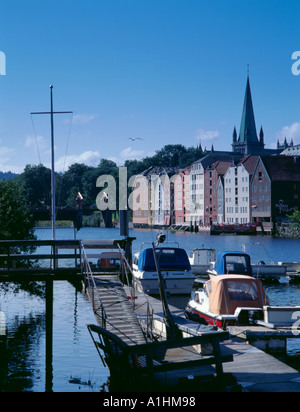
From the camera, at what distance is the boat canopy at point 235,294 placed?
2370cm

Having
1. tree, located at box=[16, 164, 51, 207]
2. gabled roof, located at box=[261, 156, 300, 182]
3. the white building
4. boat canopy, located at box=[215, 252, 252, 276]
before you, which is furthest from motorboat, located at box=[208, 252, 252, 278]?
the white building

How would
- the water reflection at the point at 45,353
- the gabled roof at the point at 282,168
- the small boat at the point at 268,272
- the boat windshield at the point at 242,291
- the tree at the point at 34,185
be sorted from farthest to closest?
1. the gabled roof at the point at 282,168
2. the tree at the point at 34,185
3. the small boat at the point at 268,272
4. the boat windshield at the point at 242,291
5. the water reflection at the point at 45,353

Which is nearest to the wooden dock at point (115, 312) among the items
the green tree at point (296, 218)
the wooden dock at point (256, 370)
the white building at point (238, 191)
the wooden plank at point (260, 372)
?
the wooden dock at point (256, 370)

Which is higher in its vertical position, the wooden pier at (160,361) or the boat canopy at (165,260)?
the boat canopy at (165,260)

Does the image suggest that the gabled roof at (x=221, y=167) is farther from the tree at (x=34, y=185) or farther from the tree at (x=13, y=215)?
the tree at (x=13, y=215)

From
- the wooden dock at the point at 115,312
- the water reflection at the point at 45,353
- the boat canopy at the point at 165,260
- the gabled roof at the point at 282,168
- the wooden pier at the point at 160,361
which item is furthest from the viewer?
the gabled roof at the point at 282,168

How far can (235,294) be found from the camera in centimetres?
2397

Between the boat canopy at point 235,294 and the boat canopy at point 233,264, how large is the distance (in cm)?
1217

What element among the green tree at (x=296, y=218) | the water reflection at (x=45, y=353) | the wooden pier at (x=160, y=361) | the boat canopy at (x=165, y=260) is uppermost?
the green tree at (x=296, y=218)

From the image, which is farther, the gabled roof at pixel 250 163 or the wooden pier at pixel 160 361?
the gabled roof at pixel 250 163

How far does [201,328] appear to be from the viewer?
744 inches
